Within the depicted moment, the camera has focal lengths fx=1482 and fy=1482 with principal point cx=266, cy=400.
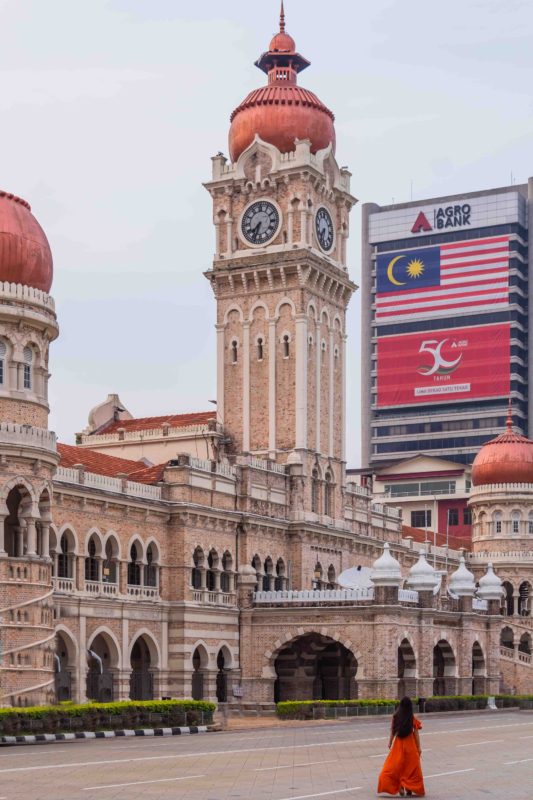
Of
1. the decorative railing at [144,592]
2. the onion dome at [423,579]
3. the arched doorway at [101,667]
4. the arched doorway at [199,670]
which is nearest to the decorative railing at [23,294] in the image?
the arched doorway at [101,667]

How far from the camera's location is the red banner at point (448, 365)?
15238cm

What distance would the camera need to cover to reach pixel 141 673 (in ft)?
205

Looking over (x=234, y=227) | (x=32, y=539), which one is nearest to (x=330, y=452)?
(x=234, y=227)

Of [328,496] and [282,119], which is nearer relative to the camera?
[282,119]

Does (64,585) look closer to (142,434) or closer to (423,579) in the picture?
(423,579)

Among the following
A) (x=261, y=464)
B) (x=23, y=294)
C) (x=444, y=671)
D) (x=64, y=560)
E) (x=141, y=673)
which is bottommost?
(x=444, y=671)

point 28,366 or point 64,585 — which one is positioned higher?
point 28,366

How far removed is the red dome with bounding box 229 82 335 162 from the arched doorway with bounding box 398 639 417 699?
2570cm

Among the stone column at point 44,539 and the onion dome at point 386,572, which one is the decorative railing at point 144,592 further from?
the stone column at point 44,539

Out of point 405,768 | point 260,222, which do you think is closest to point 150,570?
point 260,222

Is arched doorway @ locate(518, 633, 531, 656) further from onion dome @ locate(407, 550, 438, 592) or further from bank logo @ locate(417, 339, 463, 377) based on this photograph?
bank logo @ locate(417, 339, 463, 377)

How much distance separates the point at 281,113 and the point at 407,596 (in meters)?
25.3

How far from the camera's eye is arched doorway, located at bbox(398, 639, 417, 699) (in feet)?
219

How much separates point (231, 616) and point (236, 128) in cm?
2574
